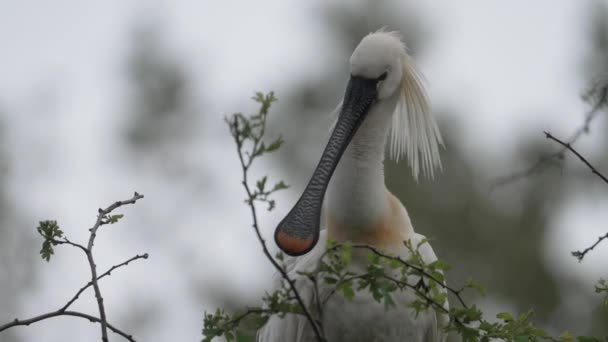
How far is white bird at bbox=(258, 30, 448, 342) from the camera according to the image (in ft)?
15.1

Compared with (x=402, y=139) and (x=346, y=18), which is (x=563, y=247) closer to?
(x=346, y=18)

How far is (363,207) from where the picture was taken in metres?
4.68

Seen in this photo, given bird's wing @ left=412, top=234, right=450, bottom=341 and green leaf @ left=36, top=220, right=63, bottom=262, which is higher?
bird's wing @ left=412, top=234, right=450, bottom=341

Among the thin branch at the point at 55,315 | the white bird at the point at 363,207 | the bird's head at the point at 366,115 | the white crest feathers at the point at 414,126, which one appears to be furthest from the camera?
the white crest feathers at the point at 414,126

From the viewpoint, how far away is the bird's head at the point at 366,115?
4.20 metres

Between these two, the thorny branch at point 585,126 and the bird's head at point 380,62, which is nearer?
the thorny branch at point 585,126

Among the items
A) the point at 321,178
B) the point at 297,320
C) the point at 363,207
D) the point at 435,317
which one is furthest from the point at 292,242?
the point at 435,317

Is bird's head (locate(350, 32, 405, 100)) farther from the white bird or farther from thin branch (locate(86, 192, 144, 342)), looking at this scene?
thin branch (locate(86, 192, 144, 342))

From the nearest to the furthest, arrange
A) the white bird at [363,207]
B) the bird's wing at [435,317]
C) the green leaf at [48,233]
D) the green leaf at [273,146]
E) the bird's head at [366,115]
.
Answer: the green leaf at [273,146]
the green leaf at [48,233]
the bird's head at [366,115]
the white bird at [363,207]
the bird's wing at [435,317]

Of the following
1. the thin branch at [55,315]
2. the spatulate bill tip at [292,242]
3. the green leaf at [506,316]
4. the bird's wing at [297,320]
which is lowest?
the thin branch at [55,315]

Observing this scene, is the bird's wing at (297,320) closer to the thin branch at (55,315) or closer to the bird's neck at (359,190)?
the bird's neck at (359,190)

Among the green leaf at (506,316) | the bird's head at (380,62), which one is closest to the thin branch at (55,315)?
the green leaf at (506,316)

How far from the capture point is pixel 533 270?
17016 millimetres

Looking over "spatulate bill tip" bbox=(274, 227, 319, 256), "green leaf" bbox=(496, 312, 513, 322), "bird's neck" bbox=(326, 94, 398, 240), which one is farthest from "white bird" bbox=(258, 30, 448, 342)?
"green leaf" bbox=(496, 312, 513, 322)
